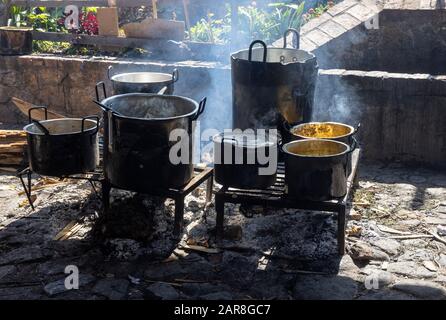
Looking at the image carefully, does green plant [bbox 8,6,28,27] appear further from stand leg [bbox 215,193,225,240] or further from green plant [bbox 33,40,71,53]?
stand leg [bbox 215,193,225,240]

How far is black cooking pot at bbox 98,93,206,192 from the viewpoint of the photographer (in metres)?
4.82

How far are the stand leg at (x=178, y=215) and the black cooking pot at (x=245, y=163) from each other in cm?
41

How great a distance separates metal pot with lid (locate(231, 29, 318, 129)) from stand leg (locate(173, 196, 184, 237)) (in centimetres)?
110

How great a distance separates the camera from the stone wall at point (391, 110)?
22.2 ft

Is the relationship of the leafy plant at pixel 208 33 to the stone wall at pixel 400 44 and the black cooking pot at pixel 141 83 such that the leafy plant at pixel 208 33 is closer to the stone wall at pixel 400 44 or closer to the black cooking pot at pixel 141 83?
the stone wall at pixel 400 44

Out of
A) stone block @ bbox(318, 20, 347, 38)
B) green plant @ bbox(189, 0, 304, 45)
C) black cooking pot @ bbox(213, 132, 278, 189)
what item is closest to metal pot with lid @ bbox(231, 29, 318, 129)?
black cooking pot @ bbox(213, 132, 278, 189)

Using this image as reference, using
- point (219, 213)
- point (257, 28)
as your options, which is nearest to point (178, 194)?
point (219, 213)

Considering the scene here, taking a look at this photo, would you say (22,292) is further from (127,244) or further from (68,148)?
(68,148)

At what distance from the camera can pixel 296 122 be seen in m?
5.65

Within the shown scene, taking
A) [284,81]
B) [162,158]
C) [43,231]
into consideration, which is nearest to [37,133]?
[43,231]

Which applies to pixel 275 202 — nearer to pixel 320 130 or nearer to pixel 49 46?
pixel 320 130

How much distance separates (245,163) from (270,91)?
2.82ft
